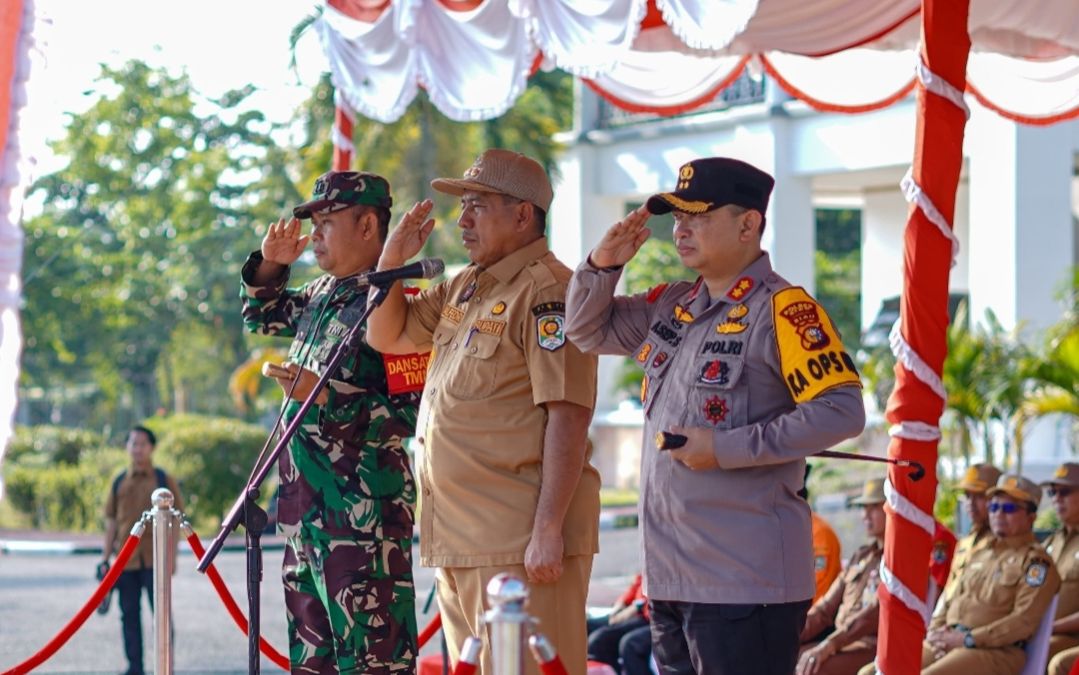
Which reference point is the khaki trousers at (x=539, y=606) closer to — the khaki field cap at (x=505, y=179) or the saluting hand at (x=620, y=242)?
the saluting hand at (x=620, y=242)

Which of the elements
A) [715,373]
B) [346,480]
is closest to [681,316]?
[715,373]

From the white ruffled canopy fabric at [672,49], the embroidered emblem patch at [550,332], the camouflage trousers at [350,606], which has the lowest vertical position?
the camouflage trousers at [350,606]

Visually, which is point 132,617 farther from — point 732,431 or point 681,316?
point 732,431

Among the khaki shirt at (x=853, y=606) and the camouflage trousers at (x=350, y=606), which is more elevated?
the camouflage trousers at (x=350, y=606)

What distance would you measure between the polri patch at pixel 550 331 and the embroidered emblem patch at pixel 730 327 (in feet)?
1.70

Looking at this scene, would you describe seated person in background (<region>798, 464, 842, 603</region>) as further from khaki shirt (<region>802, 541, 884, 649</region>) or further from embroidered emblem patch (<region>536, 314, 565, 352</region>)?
embroidered emblem patch (<region>536, 314, 565, 352</region>)

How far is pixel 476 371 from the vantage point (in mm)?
4090

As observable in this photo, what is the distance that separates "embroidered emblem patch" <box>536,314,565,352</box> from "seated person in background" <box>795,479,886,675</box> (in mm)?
2335

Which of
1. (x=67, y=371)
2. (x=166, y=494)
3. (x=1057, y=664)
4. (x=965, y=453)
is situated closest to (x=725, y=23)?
(x=166, y=494)

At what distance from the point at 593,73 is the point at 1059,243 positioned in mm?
10429

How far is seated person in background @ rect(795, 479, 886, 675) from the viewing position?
6.18 metres

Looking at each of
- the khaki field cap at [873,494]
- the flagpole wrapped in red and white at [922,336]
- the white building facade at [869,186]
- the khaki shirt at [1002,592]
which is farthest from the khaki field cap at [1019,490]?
the white building facade at [869,186]

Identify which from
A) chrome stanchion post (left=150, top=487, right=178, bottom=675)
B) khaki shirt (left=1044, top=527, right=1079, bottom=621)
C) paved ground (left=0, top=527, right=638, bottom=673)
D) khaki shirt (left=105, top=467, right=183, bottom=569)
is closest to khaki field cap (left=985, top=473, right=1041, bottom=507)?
khaki shirt (left=1044, top=527, right=1079, bottom=621)

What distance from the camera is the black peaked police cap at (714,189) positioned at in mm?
3693
